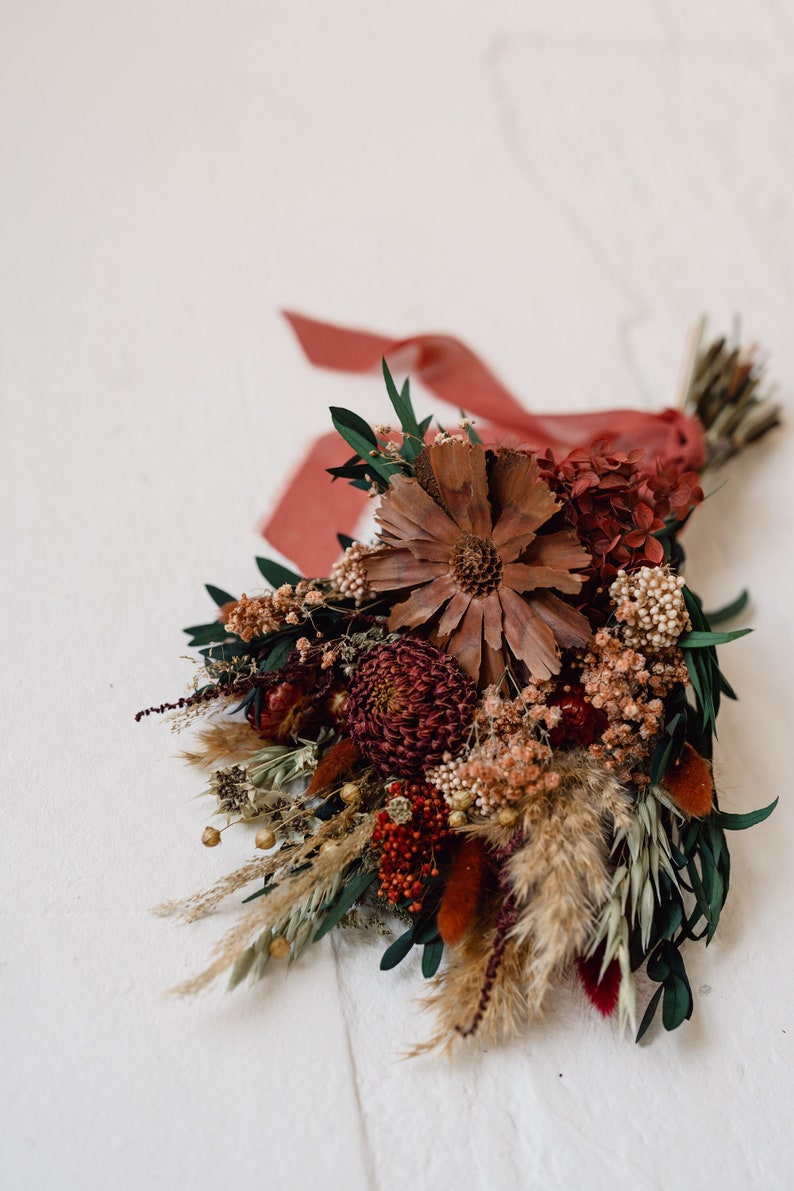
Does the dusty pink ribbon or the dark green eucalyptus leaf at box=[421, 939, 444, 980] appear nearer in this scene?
the dark green eucalyptus leaf at box=[421, 939, 444, 980]

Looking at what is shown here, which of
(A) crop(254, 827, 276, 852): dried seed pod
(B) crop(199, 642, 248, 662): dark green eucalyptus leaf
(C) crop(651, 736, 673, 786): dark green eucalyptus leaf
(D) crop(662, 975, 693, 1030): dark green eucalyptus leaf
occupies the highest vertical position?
(B) crop(199, 642, 248, 662): dark green eucalyptus leaf

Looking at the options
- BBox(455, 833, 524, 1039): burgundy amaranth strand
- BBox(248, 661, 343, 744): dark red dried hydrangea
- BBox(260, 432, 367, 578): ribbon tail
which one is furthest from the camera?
BBox(260, 432, 367, 578): ribbon tail

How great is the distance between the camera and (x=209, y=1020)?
0.89m

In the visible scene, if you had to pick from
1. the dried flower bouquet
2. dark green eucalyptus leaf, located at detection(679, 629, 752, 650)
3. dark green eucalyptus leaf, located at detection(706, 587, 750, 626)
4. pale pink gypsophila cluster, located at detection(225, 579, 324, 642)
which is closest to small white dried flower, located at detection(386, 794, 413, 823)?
the dried flower bouquet

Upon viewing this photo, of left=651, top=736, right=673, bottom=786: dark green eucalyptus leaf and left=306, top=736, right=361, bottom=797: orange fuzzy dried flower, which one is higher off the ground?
left=306, top=736, right=361, bottom=797: orange fuzzy dried flower

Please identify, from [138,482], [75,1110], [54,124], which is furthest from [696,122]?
[75,1110]

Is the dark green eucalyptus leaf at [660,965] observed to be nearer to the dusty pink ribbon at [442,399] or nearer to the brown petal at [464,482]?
the brown petal at [464,482]

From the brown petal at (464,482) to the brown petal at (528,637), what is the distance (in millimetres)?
77

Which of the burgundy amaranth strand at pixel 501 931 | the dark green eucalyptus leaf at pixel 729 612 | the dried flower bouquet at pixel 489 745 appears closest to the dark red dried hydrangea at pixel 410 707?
the dried flower bouquet at pixel 489 745

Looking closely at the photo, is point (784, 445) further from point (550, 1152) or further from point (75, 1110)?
point (75, 1110)

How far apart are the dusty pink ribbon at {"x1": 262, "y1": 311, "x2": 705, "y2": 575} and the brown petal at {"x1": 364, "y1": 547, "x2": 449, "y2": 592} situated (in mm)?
269

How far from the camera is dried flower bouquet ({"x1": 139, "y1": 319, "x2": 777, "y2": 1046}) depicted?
2.83ft

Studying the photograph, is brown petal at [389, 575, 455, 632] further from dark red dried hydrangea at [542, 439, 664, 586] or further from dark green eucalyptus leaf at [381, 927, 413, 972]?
dark green eucalyptus leaf at [381, 927, 413, 972]

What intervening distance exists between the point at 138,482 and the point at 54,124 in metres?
0.87
